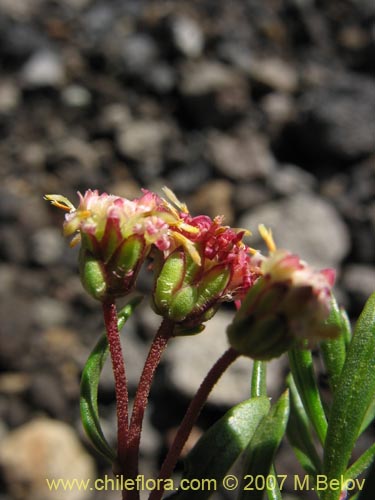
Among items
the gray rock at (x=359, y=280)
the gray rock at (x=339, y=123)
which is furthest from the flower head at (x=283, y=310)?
the gray rock at (x=339, y=123)

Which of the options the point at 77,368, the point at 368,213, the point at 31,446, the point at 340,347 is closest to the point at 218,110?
the point at 368,213

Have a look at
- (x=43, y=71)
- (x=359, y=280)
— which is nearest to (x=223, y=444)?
(x=359, y=280)

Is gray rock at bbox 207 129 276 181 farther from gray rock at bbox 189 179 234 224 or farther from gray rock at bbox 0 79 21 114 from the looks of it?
gray rock at bbox 0 79 21 114

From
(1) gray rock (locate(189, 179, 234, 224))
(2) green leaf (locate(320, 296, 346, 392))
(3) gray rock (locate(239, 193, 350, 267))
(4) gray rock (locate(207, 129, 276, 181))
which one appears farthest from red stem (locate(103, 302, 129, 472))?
(4) gray rock (locate(207, 129, 276, 181))

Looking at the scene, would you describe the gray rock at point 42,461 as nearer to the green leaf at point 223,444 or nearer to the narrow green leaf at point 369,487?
the green leaf at point 223,444

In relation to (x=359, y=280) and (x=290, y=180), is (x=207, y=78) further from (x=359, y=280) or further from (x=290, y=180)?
(x=359, y=280)

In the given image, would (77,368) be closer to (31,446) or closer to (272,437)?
(31,446)
